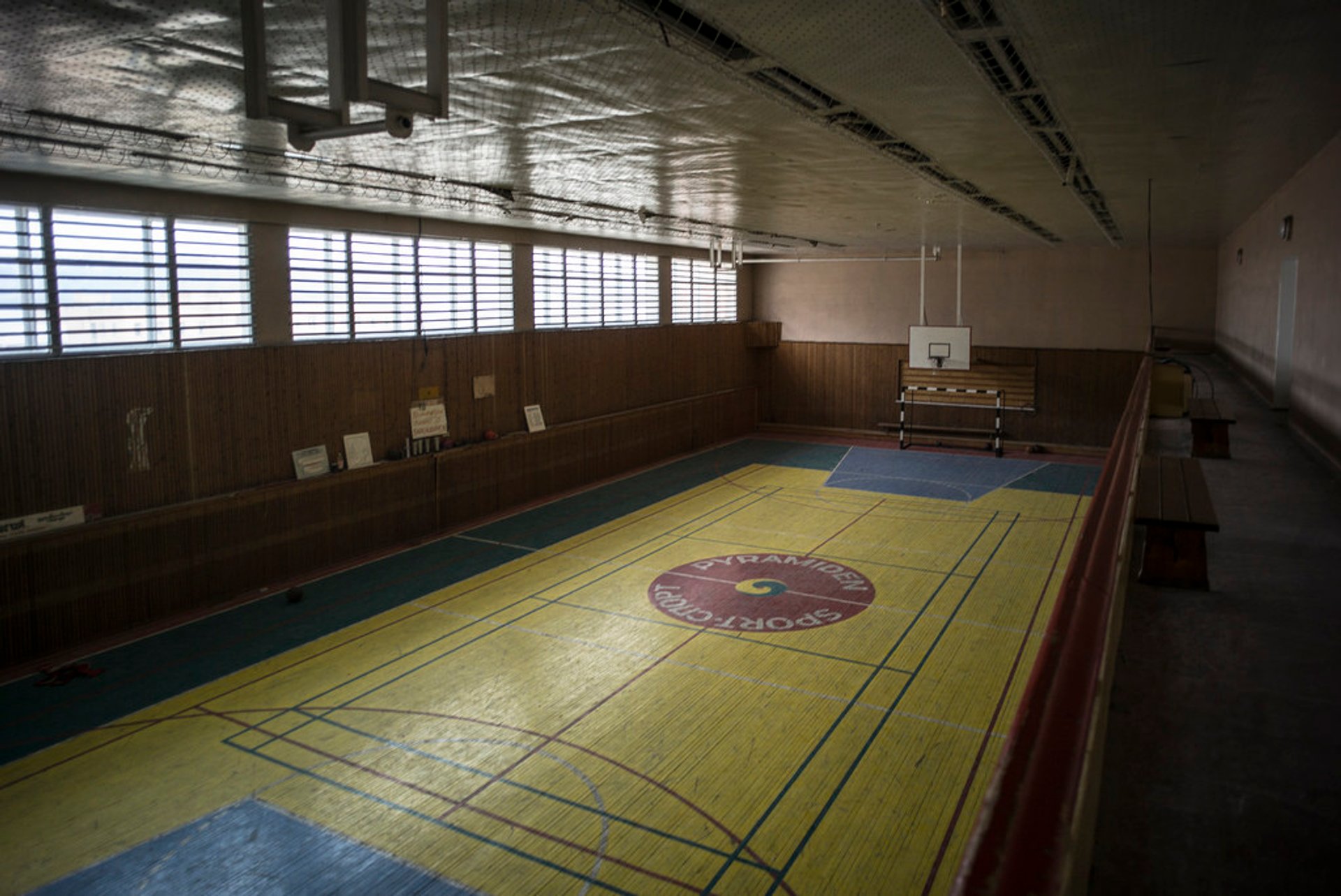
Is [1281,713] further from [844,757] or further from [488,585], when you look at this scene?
[488,585]

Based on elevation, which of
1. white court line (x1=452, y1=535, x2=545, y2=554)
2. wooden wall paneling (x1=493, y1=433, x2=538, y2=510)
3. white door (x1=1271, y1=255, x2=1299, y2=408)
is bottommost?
white court line (x1=452, y1=535, x2=545, y2=554)

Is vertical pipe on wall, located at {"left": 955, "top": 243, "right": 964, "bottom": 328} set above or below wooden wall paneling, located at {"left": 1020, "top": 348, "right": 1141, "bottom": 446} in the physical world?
above

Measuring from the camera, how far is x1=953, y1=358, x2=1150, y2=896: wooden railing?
1.04 meters

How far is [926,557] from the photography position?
10719mm

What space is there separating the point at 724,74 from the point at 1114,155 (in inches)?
169

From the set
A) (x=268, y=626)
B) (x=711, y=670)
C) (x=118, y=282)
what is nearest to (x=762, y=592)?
(x=711, y=670)

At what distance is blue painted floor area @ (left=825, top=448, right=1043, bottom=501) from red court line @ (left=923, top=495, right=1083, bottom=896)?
393 cm

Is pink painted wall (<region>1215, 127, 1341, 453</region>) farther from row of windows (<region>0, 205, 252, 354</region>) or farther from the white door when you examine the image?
row of windows (<region>0, 205, 252, 354</region>)

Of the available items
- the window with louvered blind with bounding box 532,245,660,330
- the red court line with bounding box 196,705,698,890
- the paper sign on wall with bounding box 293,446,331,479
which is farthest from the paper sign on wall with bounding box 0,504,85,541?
the window with louvered blind with bounding box 532,245,660,330

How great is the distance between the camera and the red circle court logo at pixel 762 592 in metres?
8.66

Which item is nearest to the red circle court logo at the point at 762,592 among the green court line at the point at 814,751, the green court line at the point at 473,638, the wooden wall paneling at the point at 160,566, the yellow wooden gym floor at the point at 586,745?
the yellow wooden gym floor at the point at 586,745

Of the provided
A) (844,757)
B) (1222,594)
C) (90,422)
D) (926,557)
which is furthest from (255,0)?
(926,557)

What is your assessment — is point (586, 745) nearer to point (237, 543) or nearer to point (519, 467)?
point (237, 543)

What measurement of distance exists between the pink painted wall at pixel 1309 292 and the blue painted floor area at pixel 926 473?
4.39m
